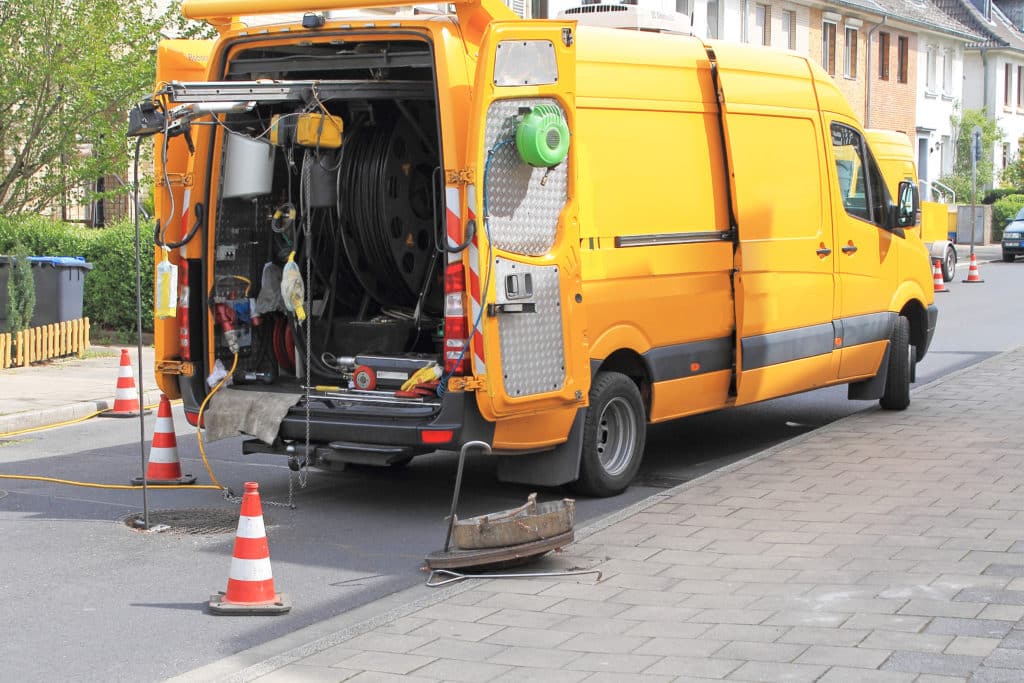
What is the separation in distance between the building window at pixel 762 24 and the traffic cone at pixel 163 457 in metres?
35.7

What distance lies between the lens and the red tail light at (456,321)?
777 cm

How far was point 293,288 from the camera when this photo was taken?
29.2ft

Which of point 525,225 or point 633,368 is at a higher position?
point 525,225

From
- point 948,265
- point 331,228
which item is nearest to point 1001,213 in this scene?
point 948,265

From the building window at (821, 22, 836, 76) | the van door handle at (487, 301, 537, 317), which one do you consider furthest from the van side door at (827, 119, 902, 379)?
the building window at (821, 22, 836, 76)

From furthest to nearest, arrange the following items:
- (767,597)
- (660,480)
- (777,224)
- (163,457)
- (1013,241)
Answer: (1013,241)
(777,224)
(660,480)
(163,457)
(767,597)

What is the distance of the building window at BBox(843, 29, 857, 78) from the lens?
48.2m

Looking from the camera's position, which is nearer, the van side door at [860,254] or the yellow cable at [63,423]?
the van side door at [860,254]

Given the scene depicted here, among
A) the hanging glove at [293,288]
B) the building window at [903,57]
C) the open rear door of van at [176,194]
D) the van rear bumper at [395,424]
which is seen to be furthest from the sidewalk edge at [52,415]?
the building window at [903,57]

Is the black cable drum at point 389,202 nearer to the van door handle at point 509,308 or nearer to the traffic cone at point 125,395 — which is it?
the van door handle at point 509,308

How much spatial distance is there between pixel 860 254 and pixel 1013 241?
30.3 m

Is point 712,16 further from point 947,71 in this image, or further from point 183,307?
point 183,307

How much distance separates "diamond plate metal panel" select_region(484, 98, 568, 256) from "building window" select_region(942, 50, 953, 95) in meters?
51.9

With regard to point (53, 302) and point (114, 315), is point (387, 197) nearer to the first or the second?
point (53, 302)
